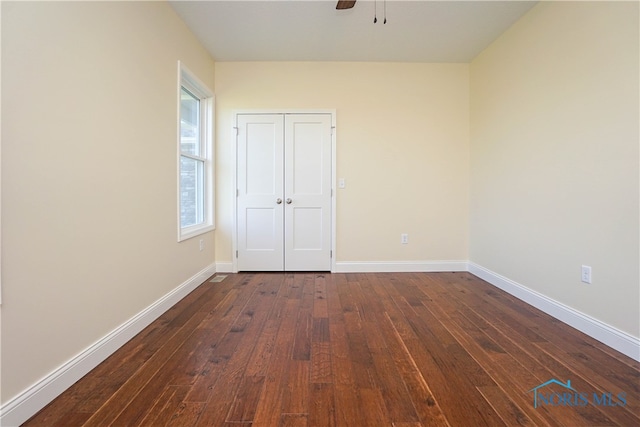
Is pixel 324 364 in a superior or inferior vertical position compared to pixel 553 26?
inferior

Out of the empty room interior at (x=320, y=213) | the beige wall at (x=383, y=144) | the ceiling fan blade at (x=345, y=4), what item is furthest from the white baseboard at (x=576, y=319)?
the ceiling fan blade at (x=345, y=4)

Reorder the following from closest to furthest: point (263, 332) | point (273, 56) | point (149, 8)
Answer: point (263, 332), point (149, 8), point (273, 56)

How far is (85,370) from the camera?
1.50 meters

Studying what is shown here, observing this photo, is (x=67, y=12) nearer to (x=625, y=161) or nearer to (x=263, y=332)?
(x=263, y=332)

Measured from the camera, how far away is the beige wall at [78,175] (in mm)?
1169

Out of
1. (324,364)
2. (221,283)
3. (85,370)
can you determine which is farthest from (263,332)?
(221,283)

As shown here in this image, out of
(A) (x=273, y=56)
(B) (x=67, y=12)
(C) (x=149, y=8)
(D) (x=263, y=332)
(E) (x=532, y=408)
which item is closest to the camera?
(E) (x=532, y=408)

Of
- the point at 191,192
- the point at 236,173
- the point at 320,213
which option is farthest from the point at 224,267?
the point at 320,213

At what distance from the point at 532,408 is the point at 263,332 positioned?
5.07ft

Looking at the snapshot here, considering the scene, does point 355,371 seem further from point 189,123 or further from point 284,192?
point 189,123

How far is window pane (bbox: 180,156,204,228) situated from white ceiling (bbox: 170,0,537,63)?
4.42ft

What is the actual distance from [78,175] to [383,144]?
117 inches

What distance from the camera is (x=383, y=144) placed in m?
3.47

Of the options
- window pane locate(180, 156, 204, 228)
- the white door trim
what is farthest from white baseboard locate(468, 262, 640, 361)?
window pane locate(180, 156, 204, 228)
